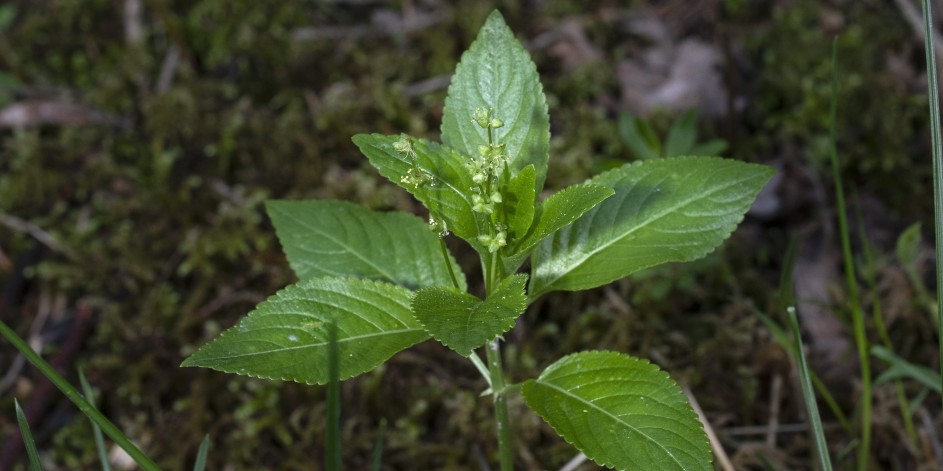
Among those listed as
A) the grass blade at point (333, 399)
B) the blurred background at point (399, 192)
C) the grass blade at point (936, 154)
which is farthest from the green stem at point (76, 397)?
the grass blade at point (936, 154)

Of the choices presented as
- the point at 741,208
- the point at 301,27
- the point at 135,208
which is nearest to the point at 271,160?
the point at 135,208

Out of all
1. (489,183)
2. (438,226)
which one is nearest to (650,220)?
(489,183)

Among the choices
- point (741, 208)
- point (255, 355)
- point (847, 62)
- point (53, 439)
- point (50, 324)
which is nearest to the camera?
point (255, 355)

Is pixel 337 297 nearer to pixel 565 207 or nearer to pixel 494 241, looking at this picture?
pixel 494 241

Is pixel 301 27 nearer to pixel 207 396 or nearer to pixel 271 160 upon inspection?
pixel 271 160

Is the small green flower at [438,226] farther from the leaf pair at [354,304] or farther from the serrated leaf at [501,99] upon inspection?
the serrated leaf at [501,99]

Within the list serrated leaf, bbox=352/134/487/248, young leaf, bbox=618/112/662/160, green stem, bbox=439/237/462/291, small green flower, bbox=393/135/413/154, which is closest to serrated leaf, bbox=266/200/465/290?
green stem, bbox=439/237/462/291
